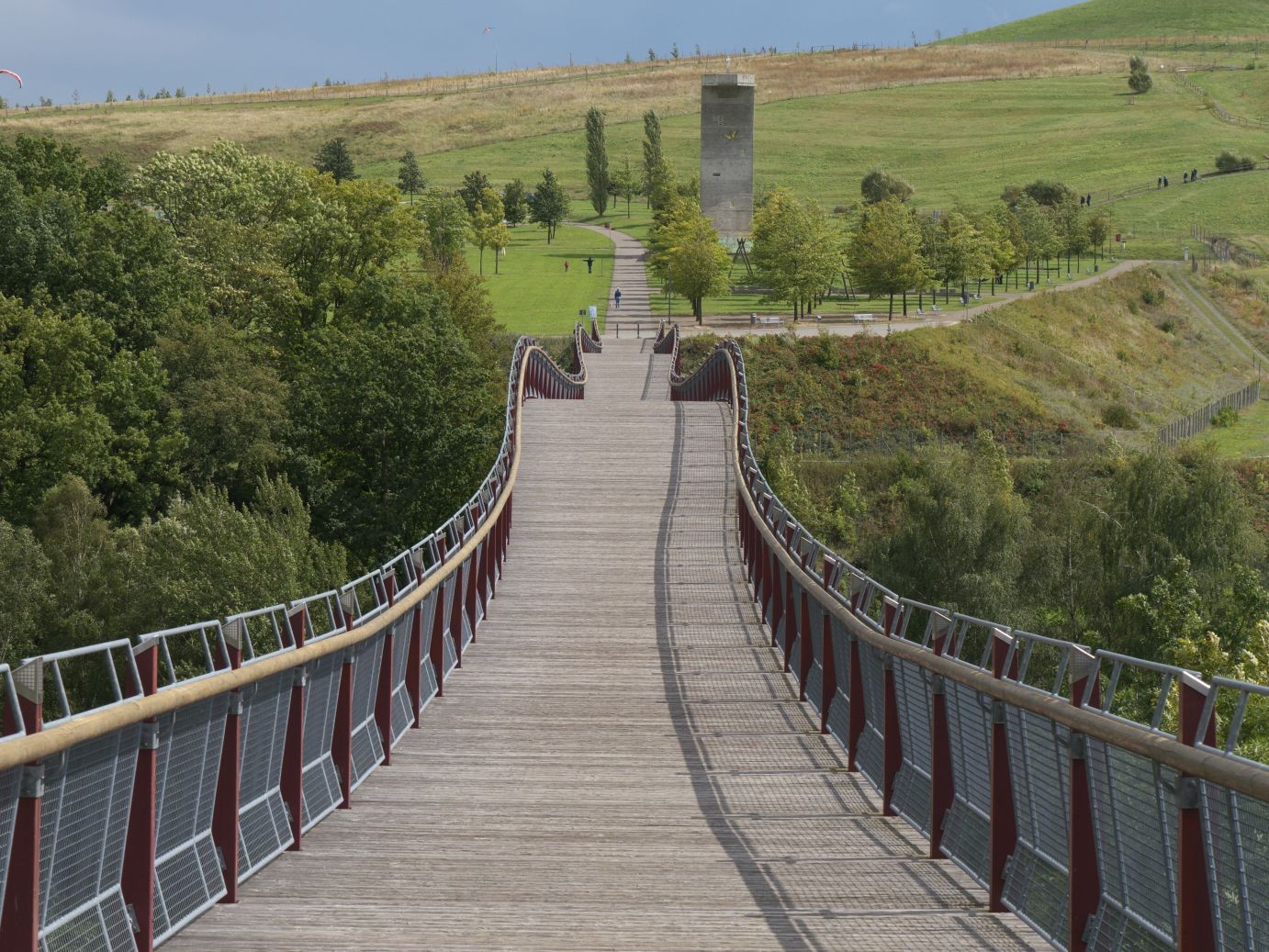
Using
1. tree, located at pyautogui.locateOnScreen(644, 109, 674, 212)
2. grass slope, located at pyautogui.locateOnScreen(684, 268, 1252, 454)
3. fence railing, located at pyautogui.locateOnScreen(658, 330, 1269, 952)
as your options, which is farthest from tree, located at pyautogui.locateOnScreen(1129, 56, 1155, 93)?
fence railing, located at pyautogui.locateOnScreen(658, 330, 1269, 952)

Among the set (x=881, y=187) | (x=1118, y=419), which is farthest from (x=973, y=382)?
(x=881, y=187)

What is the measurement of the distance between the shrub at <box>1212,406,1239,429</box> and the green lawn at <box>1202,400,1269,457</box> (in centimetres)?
25

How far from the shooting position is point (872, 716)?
11.4 meters

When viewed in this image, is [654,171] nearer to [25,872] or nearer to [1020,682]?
[1020,682]

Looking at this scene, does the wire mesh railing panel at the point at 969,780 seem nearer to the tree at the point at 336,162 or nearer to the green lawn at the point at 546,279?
the green lawn at the point at 546,279

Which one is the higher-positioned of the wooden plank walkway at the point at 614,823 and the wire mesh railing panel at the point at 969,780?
the wire mesh railing panel at the point at 969,780

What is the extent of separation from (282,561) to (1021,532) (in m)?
24.6

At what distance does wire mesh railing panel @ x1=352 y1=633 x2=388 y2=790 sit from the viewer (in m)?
10.9

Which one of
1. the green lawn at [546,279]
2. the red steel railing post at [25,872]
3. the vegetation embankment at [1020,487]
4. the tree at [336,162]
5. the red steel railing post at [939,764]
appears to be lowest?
the vegetation embankment at [1020,487]

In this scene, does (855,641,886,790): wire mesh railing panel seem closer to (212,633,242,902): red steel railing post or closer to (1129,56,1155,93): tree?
(212,633,242,902): red steel railing post

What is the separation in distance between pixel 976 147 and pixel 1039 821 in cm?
15516

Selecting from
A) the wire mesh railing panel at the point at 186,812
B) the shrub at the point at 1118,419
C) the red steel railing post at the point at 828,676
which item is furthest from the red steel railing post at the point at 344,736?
the shrub at the point at 1118,419

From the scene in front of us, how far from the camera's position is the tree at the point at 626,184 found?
13700 centimetres

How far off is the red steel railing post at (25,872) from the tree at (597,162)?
12442cm
